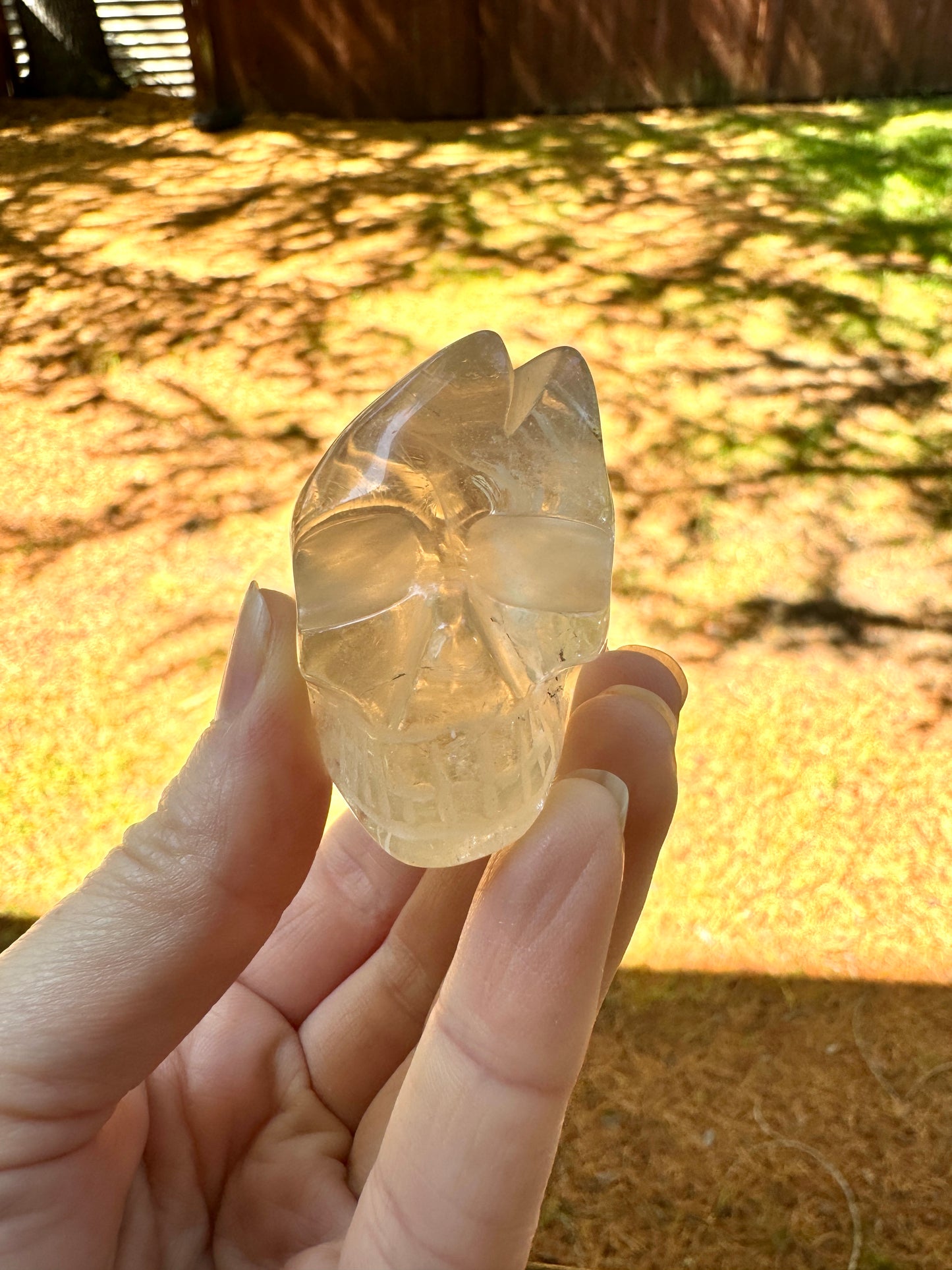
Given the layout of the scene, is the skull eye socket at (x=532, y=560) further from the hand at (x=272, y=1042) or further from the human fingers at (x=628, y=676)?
the human fingers at (x=628, y=676)

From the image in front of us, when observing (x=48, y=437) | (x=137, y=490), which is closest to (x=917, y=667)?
(x=137, y=490)

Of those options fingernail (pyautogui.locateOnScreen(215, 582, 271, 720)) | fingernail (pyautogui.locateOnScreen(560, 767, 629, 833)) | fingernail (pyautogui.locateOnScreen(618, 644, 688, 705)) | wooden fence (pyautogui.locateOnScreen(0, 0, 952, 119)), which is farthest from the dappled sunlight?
fingernail (pyautogui.locateOnScreen(215, 582, 271, 720))

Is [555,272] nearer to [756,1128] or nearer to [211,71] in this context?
[211,71]

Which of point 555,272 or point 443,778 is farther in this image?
point 555,272

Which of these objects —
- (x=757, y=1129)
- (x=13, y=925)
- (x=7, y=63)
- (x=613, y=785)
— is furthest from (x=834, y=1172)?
(x=7, y=63)

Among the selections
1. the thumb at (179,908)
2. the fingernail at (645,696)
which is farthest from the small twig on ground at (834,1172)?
the thumb at (179,908)

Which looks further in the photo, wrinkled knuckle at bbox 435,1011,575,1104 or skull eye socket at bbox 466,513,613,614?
skull eye socket at bbox 466,513,613,614

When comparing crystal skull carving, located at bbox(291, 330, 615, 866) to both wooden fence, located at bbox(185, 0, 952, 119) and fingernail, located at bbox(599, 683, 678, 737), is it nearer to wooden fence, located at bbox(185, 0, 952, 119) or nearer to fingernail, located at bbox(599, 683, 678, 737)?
fingernail, located at bbox(599, 683, 678, 737)
